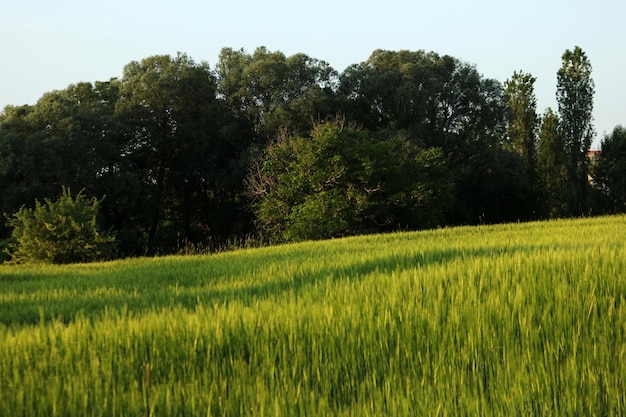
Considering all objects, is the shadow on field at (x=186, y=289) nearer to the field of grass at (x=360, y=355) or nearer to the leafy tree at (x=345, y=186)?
the field of grass at (x=360, y=355)

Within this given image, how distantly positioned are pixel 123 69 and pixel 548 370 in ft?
112


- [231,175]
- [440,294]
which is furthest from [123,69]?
[440,294]

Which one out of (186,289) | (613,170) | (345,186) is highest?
(613,170)

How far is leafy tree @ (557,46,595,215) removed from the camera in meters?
37.8

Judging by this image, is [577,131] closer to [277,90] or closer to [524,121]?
[524,121]

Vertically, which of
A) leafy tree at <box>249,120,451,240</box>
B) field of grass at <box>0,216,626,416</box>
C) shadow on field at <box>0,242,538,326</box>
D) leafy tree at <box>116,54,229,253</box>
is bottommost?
shadow on field at <box>0,242,538,326</box>

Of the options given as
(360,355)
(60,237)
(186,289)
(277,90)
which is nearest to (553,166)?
(277,90)

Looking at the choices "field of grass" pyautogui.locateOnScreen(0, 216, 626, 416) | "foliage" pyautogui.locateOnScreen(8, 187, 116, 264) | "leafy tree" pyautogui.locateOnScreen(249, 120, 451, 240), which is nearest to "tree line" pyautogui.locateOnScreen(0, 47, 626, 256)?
"leafy tree" pyautogui.locateOnScreen(249, 120, 451, 240)

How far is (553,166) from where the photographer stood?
4019 centimetres

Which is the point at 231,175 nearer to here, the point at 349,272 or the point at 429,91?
the point at 429,91

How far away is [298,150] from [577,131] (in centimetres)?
2516

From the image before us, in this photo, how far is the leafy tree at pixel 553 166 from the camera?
127 ft

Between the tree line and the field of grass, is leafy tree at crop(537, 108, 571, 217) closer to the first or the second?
the tree line

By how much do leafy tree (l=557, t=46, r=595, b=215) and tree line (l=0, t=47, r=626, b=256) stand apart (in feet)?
0.31
